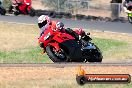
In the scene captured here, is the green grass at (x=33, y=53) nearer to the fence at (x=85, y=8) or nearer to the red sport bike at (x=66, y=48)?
the red sport bike at (x=66, y=48)

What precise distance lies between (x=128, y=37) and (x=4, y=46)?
6713 mm

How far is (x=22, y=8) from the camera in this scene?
3519cm

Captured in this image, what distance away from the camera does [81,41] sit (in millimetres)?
16750

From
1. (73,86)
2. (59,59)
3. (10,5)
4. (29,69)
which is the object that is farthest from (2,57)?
(10,5)

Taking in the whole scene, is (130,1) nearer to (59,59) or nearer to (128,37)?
(128,37)

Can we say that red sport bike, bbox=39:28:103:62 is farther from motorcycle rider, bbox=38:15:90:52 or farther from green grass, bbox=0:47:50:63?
green grass, bbox=0:47:50:63

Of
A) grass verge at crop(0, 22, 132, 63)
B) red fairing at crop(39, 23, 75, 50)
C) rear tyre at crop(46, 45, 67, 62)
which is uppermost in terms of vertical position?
red fairing at crop(39, 23, 75, 50)

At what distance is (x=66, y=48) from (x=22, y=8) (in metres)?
18.8

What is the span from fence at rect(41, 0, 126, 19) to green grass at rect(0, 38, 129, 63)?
10975 millimetres

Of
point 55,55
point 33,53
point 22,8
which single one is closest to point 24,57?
point 33,53

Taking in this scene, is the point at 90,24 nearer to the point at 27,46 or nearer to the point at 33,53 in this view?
the point at 27,46

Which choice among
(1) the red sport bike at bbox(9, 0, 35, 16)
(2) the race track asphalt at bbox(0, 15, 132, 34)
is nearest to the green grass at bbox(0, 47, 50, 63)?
(2) the race track asphalt at bbox(0, 15, 132, 34)

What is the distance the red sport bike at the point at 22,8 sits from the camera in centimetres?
3475

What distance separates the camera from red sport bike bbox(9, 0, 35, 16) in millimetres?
34750
